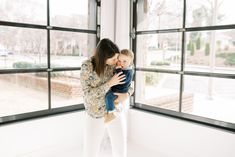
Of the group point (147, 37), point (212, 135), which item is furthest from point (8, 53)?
point (212, 135)

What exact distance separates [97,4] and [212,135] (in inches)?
89.9

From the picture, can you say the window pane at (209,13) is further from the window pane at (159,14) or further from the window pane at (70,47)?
the window pane at (70,47)

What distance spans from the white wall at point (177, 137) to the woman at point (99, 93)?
0.99 m

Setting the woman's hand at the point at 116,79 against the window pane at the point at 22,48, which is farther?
the window pane at the point at 22,48

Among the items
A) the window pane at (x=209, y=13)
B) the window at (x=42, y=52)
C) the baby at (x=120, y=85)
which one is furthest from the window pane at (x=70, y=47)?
the window pane at (x=209, y=13)

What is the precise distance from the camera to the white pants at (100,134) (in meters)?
1.94

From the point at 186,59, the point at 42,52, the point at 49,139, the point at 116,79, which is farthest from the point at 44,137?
the point at 186,59

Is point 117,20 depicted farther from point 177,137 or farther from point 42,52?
point 177,137

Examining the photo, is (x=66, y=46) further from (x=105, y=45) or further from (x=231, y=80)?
(x=231, y=80)

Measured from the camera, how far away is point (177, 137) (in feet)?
9.04

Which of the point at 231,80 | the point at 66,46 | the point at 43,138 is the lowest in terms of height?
the point at 43,138

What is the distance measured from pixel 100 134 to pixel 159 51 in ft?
5.01

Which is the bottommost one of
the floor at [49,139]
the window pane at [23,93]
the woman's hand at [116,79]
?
the floor at [49,139]

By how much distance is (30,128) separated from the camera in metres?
2.68
